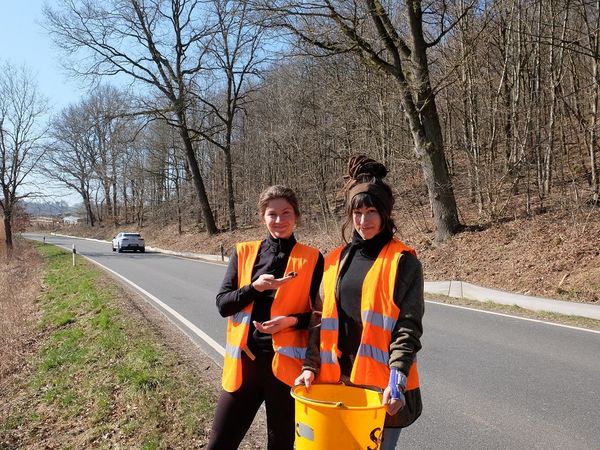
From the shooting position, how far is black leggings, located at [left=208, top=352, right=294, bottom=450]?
2859 millimetres

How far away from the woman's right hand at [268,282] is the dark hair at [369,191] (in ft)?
1.55

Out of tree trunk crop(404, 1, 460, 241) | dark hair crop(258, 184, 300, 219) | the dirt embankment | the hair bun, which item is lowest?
the dirt embankment

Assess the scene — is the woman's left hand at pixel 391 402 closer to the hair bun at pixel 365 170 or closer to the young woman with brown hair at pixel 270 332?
the young woman with brown hair at pixel 270 332

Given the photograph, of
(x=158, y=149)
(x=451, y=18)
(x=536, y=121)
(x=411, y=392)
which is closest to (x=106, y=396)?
(x=411, y=392)

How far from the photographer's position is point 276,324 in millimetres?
2715

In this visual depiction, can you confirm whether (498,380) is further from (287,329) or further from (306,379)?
(306,379)

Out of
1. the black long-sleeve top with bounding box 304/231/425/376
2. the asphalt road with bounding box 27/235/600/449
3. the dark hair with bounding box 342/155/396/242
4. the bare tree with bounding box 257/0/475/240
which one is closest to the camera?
the black long-sleeve top with bounding box 304/231/425/376

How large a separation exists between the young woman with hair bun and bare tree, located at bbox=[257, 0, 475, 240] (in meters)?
12.9

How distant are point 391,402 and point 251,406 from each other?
3.31 ft

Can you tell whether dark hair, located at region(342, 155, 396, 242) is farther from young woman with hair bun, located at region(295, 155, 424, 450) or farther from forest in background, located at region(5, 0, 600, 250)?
forest in background, located at region(5, 0, 600, 250)

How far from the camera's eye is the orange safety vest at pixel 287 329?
2779 millimetres

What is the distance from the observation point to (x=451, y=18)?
18125 millimetres

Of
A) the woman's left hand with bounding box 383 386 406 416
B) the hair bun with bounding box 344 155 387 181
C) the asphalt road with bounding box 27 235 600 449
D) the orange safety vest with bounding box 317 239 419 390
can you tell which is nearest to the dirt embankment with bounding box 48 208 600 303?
the asphalt road with bounding box 27 235 600 449

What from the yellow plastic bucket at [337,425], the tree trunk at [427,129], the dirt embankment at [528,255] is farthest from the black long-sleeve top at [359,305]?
the tree trunk at [427,129]
